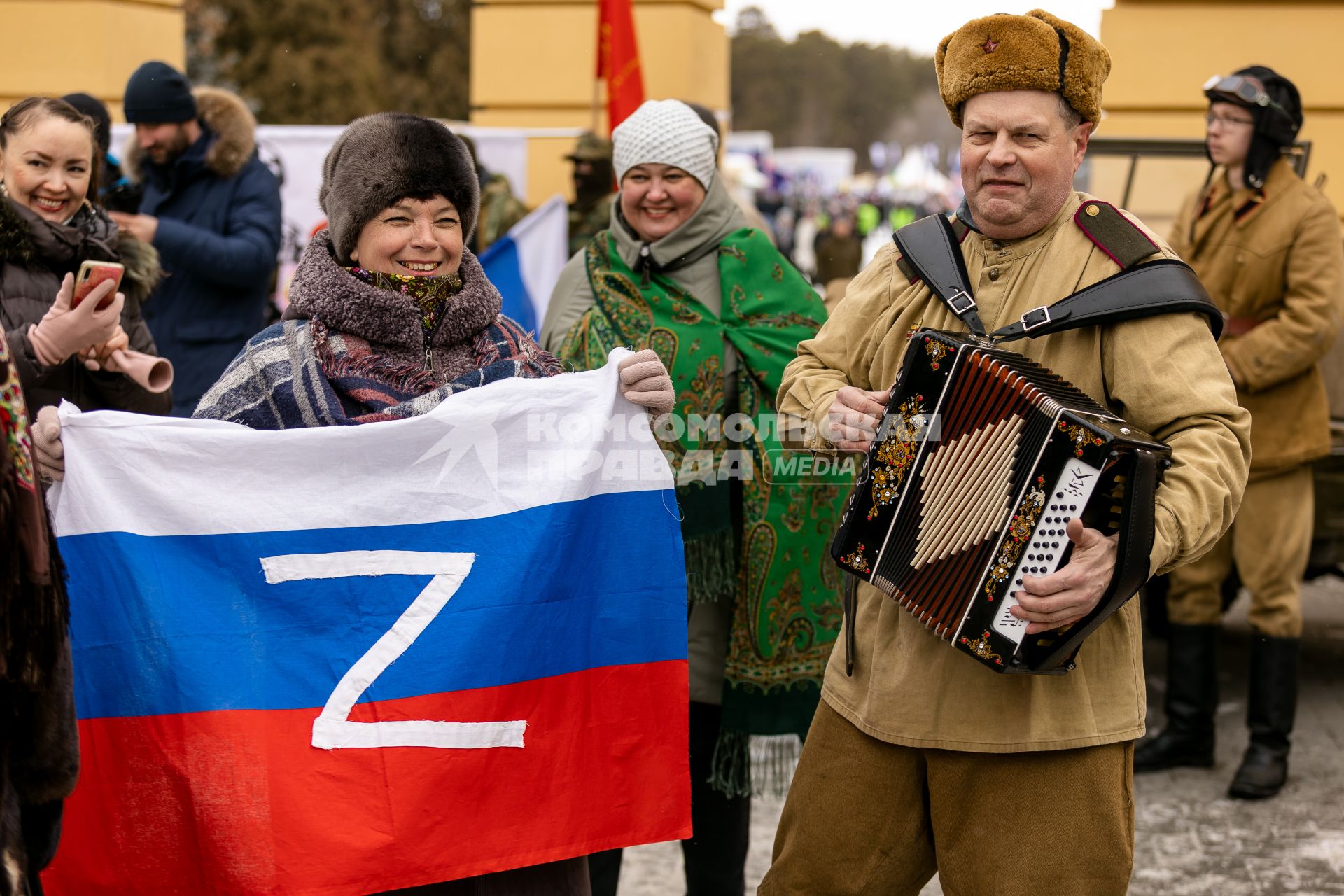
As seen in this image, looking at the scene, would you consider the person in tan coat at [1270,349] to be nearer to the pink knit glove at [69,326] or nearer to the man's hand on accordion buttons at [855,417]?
the man's hand on accordion buttons at [855,417]

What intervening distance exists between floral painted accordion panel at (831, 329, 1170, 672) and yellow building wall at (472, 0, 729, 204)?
825cm

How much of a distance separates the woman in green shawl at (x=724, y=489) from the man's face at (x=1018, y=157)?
119cm

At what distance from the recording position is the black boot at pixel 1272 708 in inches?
206

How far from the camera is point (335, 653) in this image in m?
2.89

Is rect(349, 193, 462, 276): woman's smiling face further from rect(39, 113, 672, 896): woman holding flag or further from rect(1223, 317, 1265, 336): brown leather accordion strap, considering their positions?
rect(1223, 317, 1265, 336): brown leather accordion strap

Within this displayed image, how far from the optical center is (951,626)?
2.68m

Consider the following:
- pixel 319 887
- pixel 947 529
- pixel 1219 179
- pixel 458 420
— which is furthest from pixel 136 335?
pixel 1219 179

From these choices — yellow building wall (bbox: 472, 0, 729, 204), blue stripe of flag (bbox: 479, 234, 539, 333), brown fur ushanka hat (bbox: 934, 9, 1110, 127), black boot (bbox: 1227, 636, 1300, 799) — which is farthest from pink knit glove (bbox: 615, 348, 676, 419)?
yellow building wall (bbox: 472, 0, 729, 204)

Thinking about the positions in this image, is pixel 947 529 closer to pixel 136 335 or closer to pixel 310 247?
pixel 310 247

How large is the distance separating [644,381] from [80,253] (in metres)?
1.70

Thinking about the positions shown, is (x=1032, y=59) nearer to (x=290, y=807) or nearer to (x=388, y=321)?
(x=388, y=321)

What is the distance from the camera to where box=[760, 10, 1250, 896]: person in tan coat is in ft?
8.79

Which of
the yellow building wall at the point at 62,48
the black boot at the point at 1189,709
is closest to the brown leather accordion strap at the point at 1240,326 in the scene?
the black boot at the point at 1189,709

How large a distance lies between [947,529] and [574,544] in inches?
31.1
